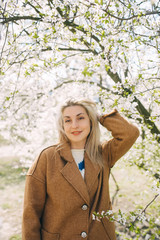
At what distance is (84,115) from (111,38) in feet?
2.98

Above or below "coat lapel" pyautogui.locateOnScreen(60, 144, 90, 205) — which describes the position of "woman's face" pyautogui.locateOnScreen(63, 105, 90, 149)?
above

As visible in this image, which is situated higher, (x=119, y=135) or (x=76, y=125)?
(x=76, y=125)

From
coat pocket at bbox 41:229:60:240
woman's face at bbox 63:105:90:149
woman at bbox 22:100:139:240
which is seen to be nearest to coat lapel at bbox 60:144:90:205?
woman at bbox 22:100:139:240

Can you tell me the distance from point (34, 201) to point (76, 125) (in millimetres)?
728

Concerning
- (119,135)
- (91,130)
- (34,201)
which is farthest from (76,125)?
(34,201)

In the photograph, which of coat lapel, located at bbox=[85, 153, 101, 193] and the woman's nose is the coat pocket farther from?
the woman's nose

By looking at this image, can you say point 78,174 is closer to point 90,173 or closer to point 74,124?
point 90,173

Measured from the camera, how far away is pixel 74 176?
1752mm

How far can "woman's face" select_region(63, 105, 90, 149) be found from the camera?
1.92 meters

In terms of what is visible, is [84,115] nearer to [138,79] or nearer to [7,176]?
[138,79]

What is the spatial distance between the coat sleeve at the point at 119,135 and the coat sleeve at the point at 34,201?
0.64 metres

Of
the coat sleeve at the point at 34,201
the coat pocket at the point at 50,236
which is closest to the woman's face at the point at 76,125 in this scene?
the coat sleeve at the point at 34,201

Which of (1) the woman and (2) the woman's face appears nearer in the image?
(1) the woman

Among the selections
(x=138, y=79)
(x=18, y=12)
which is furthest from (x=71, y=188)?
(x=18, y=12)
